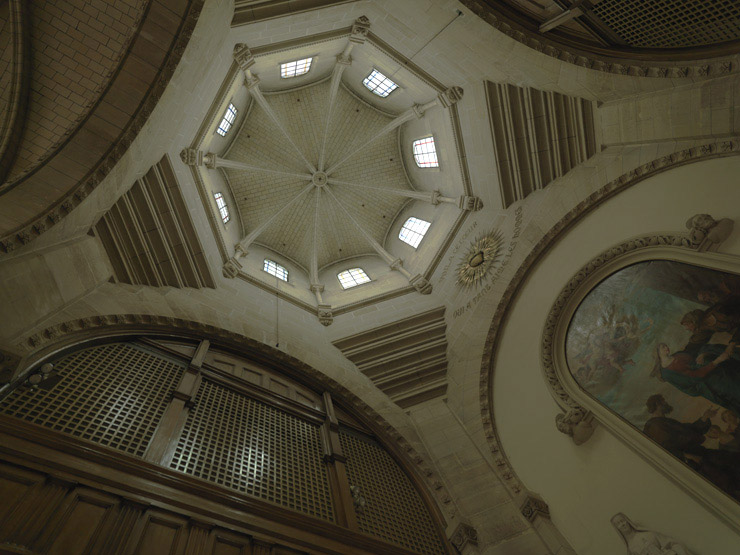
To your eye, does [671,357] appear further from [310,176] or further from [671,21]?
[310,176]

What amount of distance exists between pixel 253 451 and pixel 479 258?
7213mm

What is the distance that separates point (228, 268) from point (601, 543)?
9.41 meters

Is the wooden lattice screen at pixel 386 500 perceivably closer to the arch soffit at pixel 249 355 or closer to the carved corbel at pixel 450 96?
the arch soffit at pixel 249 355

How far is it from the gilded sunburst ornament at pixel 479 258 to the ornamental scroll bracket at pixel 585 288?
2367 millimetres

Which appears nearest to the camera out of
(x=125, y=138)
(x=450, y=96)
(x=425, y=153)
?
(x=125, y=138)

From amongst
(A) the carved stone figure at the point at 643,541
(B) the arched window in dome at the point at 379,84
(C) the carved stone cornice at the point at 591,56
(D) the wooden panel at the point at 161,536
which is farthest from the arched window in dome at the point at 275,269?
(A) the carved stone figure at the point at 643,541

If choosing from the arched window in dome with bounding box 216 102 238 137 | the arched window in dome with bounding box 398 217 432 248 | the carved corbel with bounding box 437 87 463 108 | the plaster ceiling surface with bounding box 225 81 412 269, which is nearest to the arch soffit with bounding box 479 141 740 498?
the carved corbel with bounding box 437 87 463 108

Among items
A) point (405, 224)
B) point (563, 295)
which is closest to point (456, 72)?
point (563, 295)

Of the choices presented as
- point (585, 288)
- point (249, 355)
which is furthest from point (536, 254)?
point (249, 355)

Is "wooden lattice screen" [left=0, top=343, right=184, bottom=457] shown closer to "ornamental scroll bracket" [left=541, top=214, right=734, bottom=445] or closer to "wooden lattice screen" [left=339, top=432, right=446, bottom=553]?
"wooden lattice screen" [left=339, top=432, right=446, bottom=553]

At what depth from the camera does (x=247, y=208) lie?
54.0 ft

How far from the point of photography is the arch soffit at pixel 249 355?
6.65m

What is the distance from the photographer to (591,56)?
825cm

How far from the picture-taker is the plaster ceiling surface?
1598cm
